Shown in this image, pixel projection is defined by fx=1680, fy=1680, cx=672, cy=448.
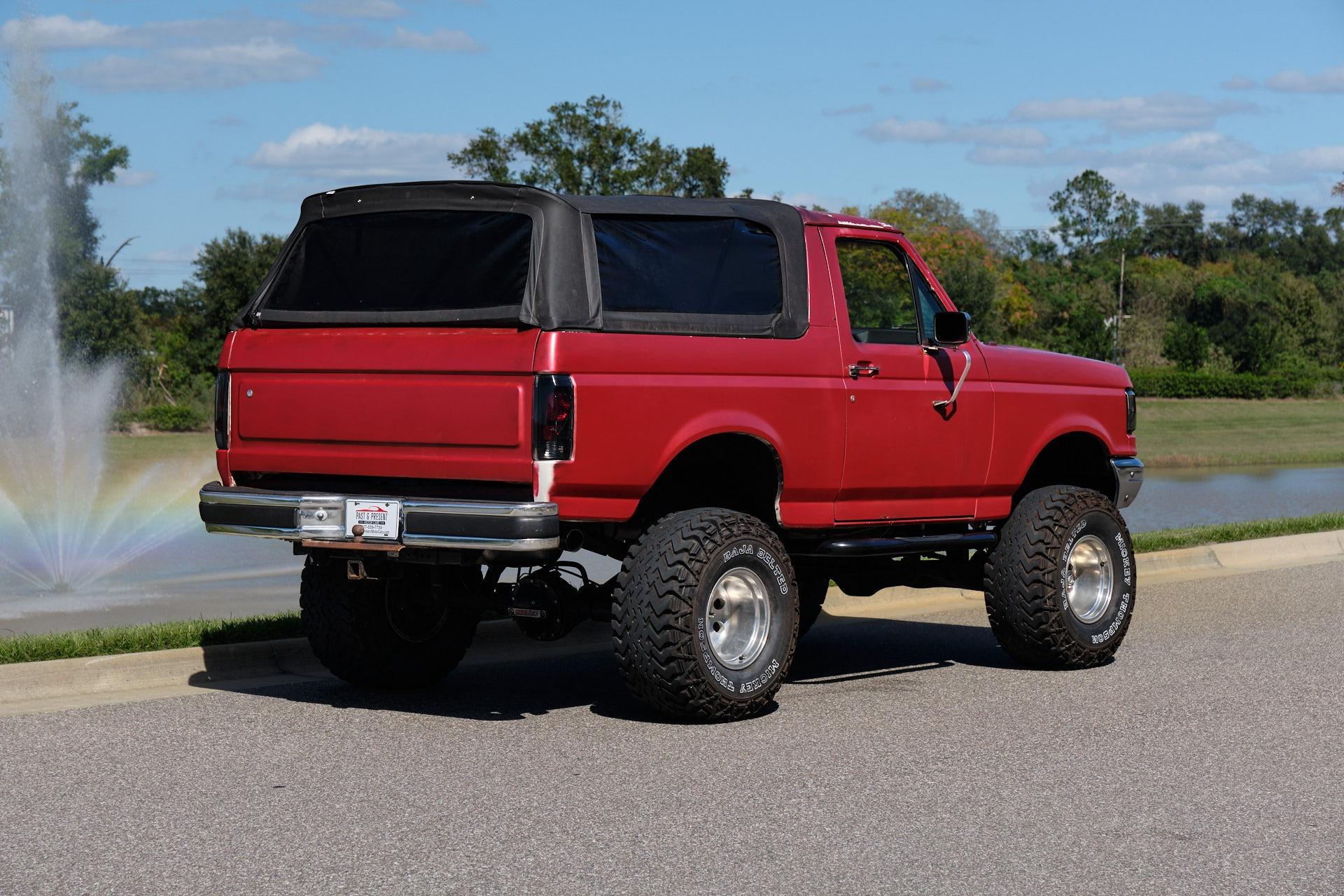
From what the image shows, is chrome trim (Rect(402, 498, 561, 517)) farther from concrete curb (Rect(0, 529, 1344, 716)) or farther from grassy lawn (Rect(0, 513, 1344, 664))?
grassy lawn (Rect(0, 513, 1344, 664))

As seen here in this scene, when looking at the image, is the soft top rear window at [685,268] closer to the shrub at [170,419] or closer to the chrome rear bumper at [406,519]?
the chrome rear bumper at [406,519]

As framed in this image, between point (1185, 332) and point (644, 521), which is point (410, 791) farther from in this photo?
point (1185, 332)

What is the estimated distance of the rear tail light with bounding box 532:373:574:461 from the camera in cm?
705

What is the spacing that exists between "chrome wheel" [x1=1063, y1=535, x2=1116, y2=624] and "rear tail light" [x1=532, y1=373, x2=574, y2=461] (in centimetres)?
362

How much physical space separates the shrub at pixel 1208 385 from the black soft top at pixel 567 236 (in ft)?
164

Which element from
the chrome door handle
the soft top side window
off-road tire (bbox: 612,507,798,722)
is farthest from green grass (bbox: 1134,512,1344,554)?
off-road tire (bbox: 612,507,798,722)

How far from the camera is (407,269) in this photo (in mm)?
7824

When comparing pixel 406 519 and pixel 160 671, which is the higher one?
pixel 406 519

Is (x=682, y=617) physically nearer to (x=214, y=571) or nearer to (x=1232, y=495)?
(x=214, y=571)

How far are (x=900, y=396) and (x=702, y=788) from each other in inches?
114

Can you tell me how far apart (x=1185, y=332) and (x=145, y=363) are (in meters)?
39.0

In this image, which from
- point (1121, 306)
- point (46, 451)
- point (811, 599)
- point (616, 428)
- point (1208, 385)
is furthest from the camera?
point (1121, 306)

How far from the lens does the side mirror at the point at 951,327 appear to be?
343 inches

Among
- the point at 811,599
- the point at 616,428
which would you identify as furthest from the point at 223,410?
the point at 811,599
